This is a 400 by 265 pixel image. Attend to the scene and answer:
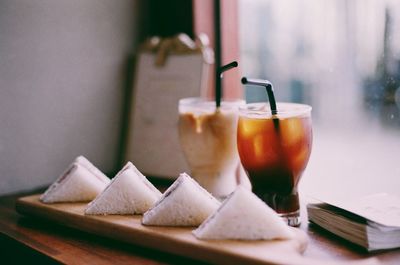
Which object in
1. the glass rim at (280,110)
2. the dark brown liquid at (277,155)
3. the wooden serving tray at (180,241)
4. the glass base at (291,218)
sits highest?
the glass rim at (280,110)

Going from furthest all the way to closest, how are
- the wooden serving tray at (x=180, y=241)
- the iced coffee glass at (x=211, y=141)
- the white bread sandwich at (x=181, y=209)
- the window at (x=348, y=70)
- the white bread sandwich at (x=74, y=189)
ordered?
the window at (x=348, y=70), the iced coffee glass at (x=211, y=141), the white bread sandwich at (x=74, y=189), the white bread sandwich at (x=181, y=209), the wooden serving tray at (x=180, y=241)

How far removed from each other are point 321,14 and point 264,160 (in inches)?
29.8

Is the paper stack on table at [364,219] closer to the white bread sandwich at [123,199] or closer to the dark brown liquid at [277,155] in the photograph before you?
the dark brown liquid at [277,155]

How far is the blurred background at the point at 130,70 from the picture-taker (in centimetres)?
147

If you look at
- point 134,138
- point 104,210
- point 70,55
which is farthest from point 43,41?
point 104,210

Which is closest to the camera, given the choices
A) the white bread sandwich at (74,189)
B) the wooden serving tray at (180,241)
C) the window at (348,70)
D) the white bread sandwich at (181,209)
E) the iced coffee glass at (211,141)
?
the wooden serving tray at (180,241)

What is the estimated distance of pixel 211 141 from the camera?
133cm

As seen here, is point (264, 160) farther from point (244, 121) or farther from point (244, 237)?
point (244, 237)

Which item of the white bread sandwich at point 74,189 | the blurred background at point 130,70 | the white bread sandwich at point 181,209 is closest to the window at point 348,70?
the blurred background at point 130,70

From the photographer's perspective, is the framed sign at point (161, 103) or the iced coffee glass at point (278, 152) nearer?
the iced coffee glass at point (278, 152)

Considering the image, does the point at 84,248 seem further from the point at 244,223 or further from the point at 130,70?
the point at 130,70

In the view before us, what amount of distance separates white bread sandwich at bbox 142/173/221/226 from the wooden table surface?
65 mm

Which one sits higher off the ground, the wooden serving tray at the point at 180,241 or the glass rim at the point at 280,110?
the glass rim at the point at 280,110

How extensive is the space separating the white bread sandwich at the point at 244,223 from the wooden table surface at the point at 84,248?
0.06m
